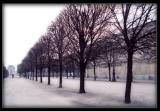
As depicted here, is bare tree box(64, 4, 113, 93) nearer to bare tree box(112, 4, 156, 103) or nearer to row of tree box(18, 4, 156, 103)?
row of tree box(18, 4, 156, 103)

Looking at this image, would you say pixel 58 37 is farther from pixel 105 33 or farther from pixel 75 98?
pixel 75 98

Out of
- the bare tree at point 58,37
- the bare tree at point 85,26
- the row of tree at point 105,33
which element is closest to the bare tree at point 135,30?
the row of tree at point 105,33

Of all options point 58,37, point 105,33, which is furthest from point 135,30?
point 58,37

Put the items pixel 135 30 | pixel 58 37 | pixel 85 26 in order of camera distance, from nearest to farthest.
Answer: pixel 135 30, pixel 85 26, pixel 58 37

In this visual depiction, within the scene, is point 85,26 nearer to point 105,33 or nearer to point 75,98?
point 105,33

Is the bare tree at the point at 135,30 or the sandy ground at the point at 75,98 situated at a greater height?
the bare tree at the point at 135,30

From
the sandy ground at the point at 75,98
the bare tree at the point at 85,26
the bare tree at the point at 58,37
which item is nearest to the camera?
the sandy ground at the point at 75,98

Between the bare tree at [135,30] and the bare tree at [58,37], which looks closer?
the bare tree at [135,30]

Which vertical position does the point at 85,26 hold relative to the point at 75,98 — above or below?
above

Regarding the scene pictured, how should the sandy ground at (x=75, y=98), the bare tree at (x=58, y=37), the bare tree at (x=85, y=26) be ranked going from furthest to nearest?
the bare tree at (x=58, y=37)
the bare tree at (x=85, y=26)
the sandy ground at (x=75, y=98)

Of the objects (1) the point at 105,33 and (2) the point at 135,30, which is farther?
(1) the point at 105,33

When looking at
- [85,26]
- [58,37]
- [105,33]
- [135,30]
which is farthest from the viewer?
[58,37]

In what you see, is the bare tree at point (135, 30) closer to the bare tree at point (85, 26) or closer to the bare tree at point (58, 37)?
the bare tree at point (85, 26)

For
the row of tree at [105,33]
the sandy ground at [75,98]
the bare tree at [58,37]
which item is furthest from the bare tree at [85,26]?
the bare tree at [58,37]
